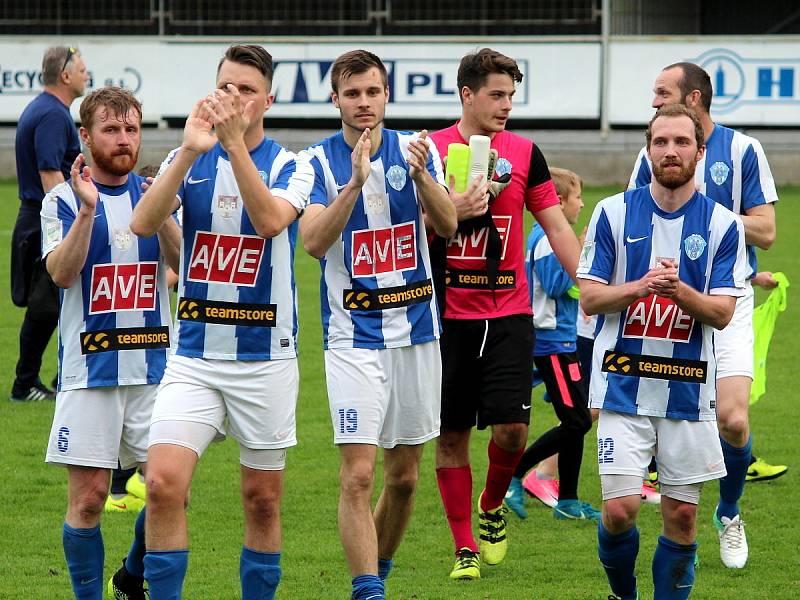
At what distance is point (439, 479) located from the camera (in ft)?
21.1

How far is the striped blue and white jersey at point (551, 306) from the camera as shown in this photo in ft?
23.8

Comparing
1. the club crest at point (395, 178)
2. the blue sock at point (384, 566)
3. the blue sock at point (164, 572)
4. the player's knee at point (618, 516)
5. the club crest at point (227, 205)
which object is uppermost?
the club crest at point (395, 178)

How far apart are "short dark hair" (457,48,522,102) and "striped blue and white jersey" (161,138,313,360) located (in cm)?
152

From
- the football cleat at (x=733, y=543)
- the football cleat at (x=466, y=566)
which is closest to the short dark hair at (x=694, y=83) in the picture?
the football cleat at (x=733, y=543)

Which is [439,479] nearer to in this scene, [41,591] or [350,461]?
[350,461]

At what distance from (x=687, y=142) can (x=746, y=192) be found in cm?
129

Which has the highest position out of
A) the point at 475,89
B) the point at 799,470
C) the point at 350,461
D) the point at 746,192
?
the point at 475,89

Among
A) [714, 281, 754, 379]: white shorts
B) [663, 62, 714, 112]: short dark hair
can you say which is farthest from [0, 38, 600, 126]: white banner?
[714, 281, 754, 379]: white shorts

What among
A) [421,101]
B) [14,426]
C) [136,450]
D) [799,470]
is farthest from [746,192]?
[421,101]

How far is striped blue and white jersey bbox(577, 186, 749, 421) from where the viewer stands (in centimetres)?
520

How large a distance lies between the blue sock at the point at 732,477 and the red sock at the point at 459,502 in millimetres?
1209

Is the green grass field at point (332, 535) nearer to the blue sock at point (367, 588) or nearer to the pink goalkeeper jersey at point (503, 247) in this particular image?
the blue sock at point (367, 588)

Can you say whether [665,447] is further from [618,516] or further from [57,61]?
[57,61]

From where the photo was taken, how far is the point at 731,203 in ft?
21.0
